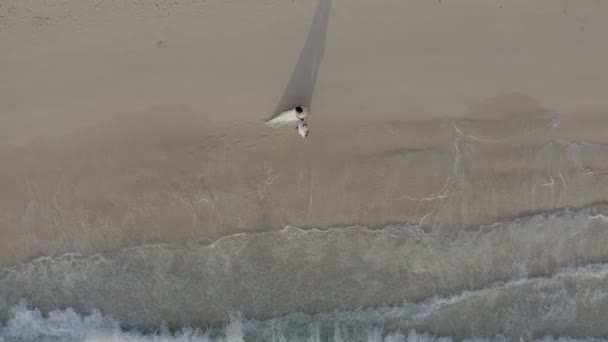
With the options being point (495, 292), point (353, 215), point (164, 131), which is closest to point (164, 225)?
point (164, 131)

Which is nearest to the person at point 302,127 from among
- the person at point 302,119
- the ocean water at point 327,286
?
the person at point 302,119

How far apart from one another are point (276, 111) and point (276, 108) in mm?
53

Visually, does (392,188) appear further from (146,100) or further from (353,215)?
(146,100)

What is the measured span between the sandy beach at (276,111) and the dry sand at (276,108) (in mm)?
25

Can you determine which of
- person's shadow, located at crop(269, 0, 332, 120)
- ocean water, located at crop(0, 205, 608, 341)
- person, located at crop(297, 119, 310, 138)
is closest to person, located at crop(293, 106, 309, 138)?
person, located at crop(297, 119, 310, 138)

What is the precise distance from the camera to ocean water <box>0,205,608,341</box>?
24.2 feet

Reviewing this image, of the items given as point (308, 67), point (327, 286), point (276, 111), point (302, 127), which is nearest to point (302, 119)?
point (302, 127)

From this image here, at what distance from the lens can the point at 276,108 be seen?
722 cm

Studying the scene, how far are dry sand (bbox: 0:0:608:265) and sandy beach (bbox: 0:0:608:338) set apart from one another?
25 millimetres

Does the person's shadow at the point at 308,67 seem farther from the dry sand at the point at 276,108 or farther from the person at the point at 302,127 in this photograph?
the person at the point at 302,127

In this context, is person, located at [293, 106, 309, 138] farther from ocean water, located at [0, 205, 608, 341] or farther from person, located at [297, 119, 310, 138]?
ocean water, located at [0, 205, 608, 341]

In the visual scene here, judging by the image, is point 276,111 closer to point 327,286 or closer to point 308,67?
point 308,67

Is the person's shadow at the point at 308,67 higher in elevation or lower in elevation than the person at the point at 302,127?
higher

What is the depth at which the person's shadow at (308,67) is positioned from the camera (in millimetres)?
7199
